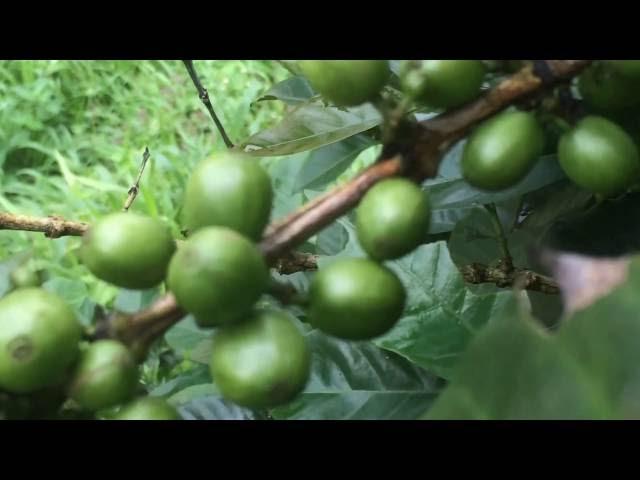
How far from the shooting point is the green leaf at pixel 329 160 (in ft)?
4.08

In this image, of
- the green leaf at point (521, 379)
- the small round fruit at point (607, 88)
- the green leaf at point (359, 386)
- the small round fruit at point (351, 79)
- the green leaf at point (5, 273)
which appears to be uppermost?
the small round fruit at point (351, 79)

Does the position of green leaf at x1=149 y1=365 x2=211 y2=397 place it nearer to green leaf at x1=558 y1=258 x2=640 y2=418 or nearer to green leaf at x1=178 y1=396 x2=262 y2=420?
green leaf at x1=178 y1=396 x2=262 y2=420

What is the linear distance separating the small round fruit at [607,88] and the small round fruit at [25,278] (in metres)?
0.45

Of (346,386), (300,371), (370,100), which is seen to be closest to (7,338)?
(300,371)

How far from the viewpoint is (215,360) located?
587 millimetres

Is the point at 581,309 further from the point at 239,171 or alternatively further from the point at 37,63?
the point at 37,63

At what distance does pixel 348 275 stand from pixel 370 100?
14cm

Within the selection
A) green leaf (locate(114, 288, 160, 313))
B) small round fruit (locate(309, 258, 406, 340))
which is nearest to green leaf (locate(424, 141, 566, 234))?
small round fruit (locate(309, 258, 406, 340))

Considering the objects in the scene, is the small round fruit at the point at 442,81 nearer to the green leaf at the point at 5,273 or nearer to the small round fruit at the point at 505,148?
the small round fruit at the point at 505,148

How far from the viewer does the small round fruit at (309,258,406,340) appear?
1.94 ft

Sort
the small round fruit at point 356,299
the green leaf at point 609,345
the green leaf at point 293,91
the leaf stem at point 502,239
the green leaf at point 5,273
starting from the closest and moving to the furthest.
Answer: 1. the green leaf at point 609,345
2. the small round fruit at point 356,299
3. the green leaf at point 5,273
4. the leaf stem at point 502,239
5. the green leaf at point 293,91

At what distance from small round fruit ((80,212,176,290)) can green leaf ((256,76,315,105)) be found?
640 mm

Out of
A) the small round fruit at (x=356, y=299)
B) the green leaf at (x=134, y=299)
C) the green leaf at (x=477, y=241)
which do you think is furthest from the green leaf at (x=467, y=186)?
the green leaf at (x=134, y=299)

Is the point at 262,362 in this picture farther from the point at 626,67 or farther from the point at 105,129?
the point at 105,129
